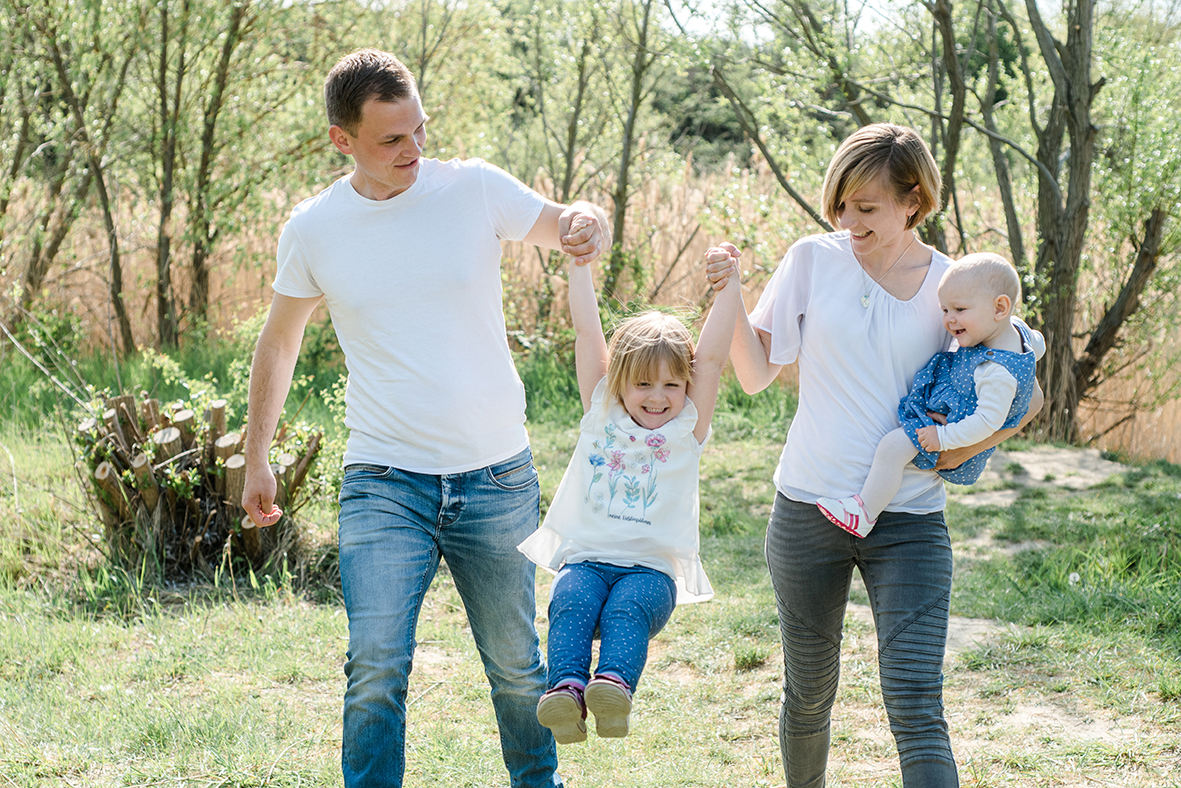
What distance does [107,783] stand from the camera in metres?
3.08

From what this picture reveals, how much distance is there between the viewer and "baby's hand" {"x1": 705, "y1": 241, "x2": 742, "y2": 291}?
2439 mm

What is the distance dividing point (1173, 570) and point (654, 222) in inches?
251

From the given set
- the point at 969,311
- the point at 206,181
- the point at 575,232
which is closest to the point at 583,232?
the point at 575,232

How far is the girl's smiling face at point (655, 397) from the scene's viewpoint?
2543 millimetres

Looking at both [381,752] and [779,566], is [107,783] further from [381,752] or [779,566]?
[779,566]

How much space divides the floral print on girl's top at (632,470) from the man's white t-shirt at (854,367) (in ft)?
1.05

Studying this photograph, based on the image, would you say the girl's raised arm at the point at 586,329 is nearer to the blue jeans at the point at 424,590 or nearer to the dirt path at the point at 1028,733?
the blue jeans at the point at 424,590

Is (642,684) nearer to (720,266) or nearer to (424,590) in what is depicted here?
(424,590)

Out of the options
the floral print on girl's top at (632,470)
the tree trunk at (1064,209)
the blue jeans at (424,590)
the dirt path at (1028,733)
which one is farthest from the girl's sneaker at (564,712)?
the tree trunk at (1064,209)

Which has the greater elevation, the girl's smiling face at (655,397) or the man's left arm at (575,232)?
the man's left arm at (575,232)

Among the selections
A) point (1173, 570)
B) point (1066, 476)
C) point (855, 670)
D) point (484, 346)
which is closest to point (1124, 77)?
point (1066, 476)

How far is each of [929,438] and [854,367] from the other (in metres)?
0.24

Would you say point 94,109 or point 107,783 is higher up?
point 94,109

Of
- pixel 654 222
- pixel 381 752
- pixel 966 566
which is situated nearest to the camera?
pixel 381 752
